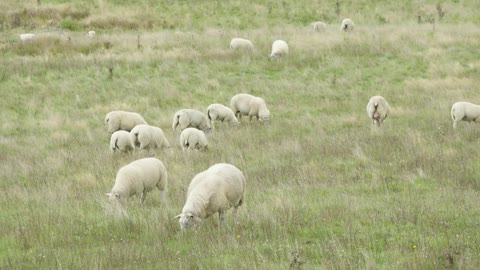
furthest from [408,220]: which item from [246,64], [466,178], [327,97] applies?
[246,64]

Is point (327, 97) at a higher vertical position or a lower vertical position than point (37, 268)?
lower

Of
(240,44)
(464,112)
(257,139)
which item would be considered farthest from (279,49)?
(464,112)

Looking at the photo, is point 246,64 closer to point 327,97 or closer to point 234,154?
point 327,97

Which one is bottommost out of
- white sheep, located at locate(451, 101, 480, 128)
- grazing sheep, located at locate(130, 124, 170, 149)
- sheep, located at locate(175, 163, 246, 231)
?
grazing sheep, located at locate(130, 124, 170, 149)

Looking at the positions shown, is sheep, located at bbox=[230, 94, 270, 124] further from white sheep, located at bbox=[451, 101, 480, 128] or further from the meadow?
white sheep, located at bbox=[451, 101, 480, 128]

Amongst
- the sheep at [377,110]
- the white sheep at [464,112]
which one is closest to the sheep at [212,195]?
the sheep at [377,110]

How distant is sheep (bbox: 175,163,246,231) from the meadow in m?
0.21

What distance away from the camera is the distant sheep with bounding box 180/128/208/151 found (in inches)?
597

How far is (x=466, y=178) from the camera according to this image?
10844 mm

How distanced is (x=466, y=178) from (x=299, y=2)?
1314 inches

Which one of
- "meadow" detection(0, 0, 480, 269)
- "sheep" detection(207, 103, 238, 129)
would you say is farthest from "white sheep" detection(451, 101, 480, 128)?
"sheep" detection(207, 103, 238, 129)

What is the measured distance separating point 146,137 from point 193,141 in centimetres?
117

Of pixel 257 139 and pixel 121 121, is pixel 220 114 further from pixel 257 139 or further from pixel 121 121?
pixel 121 121

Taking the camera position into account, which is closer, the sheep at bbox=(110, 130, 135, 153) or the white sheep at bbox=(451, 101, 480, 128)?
the sheep at bbox=(110, 130, 135, 153)
